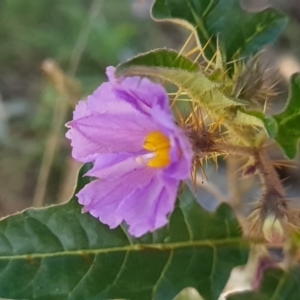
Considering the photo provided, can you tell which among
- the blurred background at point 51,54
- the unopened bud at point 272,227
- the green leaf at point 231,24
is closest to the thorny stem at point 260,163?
the unopened bud at point 272,227

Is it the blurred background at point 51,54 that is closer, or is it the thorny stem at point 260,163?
the thorny stem at point 260,163

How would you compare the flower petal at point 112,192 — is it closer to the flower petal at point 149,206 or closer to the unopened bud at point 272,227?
the flower petal at point 149,206

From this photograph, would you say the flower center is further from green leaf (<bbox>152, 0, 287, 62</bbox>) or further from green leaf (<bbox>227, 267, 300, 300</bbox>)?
green leaf (<bbox>227, 267, 300, 300</bbox>)

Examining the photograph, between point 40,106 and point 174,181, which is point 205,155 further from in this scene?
point 40,106

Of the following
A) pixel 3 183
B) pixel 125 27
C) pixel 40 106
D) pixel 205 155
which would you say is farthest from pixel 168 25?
pixel 205 155

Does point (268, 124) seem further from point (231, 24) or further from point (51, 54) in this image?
point (51, 54)

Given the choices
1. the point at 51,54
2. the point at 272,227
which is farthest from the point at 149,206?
the point at 51,54
